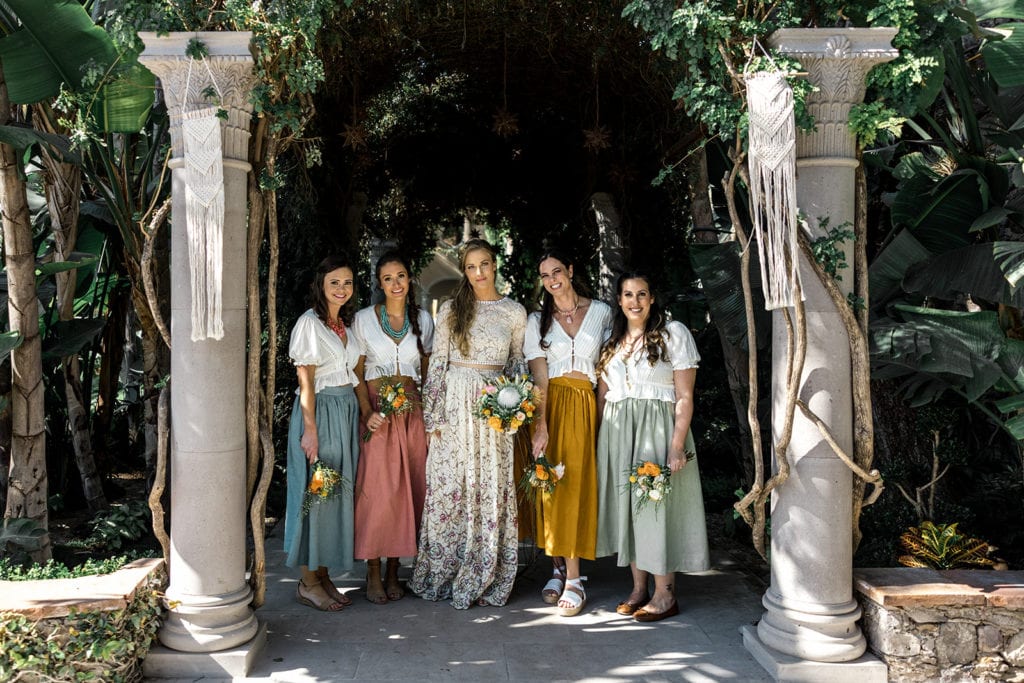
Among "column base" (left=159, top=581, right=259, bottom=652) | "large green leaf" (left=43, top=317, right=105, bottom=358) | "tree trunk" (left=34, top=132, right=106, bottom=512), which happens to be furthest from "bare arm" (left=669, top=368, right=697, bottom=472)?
"tree trunk" (left=34, top=132, right=106, bottom=512)

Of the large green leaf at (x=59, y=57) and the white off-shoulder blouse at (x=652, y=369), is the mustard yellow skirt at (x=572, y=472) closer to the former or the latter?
the white off-shoulder blouse at (x=652, y=369)

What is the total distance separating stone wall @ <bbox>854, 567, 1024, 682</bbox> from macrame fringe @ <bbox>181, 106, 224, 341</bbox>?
3.45 metres

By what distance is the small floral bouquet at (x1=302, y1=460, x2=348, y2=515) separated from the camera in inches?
179

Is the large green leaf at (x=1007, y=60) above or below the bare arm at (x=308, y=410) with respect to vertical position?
above

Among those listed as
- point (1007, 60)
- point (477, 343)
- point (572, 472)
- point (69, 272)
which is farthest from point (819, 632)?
point (69, 272)

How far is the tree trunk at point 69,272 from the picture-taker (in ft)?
18.6

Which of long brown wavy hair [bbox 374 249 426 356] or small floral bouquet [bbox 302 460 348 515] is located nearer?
small floral bouquet [bbox 302 460 348 515]

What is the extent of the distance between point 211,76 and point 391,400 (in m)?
1.91

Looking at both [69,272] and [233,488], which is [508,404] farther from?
[69,272]

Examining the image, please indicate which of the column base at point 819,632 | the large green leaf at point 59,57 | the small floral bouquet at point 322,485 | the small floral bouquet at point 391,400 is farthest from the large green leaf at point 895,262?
the large green leaf at point 59,57

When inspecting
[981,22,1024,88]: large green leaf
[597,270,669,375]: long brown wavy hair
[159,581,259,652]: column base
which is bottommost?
[159,581,259,652]: column base

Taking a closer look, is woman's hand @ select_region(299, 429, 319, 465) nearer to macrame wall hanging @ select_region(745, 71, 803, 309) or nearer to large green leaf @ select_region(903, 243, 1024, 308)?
macrame wall hanging @ select_region(745, 71, 803, 309)

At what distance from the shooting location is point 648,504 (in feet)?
15.0

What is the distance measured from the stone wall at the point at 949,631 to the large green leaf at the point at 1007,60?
2.56 meters
